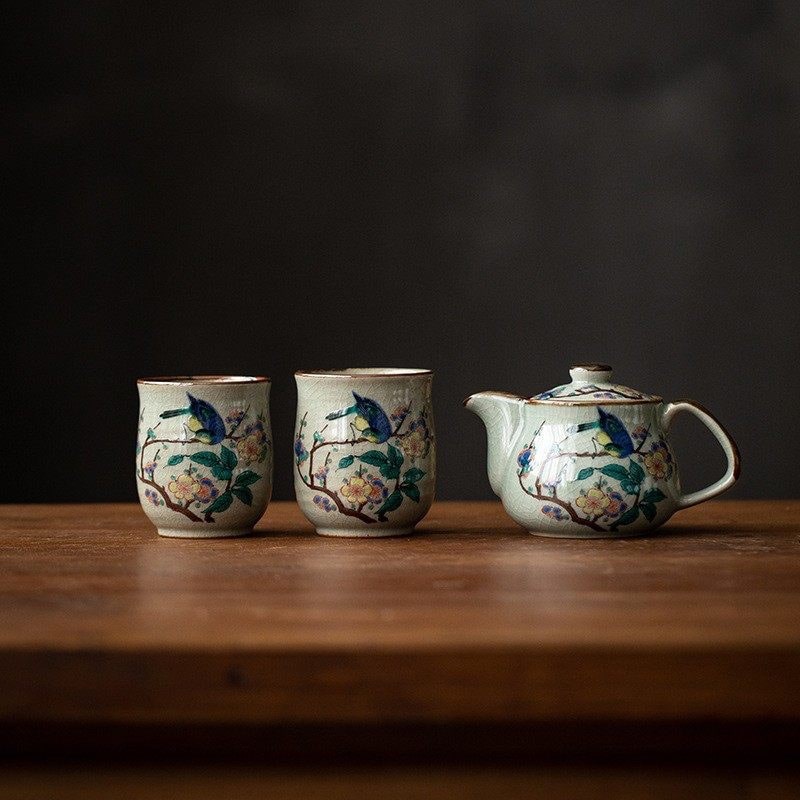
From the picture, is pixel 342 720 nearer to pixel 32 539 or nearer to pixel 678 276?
pixel 32 539

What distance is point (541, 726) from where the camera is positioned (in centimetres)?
73

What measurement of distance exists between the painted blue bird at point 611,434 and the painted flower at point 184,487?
32 centimetres

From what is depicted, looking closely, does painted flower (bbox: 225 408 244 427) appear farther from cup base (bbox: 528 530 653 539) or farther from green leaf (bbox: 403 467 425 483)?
cup base (bbox: 528 530 653 539)

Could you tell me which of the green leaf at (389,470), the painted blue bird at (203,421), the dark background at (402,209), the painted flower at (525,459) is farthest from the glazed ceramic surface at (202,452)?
the dark background at (402,209)

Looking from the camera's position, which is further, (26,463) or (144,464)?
(26,463)

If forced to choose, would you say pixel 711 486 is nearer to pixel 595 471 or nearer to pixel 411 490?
pixel 595 471

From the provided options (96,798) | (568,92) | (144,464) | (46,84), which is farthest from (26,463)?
(96,798)

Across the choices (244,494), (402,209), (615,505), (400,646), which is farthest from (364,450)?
(402,209)

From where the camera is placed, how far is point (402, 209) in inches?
95.3

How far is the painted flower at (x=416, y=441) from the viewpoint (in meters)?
1.11

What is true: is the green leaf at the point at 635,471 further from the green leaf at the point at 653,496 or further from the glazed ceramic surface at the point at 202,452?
the glazed ceramic surface at the point at 202,452

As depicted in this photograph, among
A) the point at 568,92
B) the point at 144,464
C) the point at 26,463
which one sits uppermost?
the point at 568,92

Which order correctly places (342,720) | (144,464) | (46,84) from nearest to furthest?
(342,720), (144,464), (46,84)

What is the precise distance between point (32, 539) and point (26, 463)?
1.31 metres
